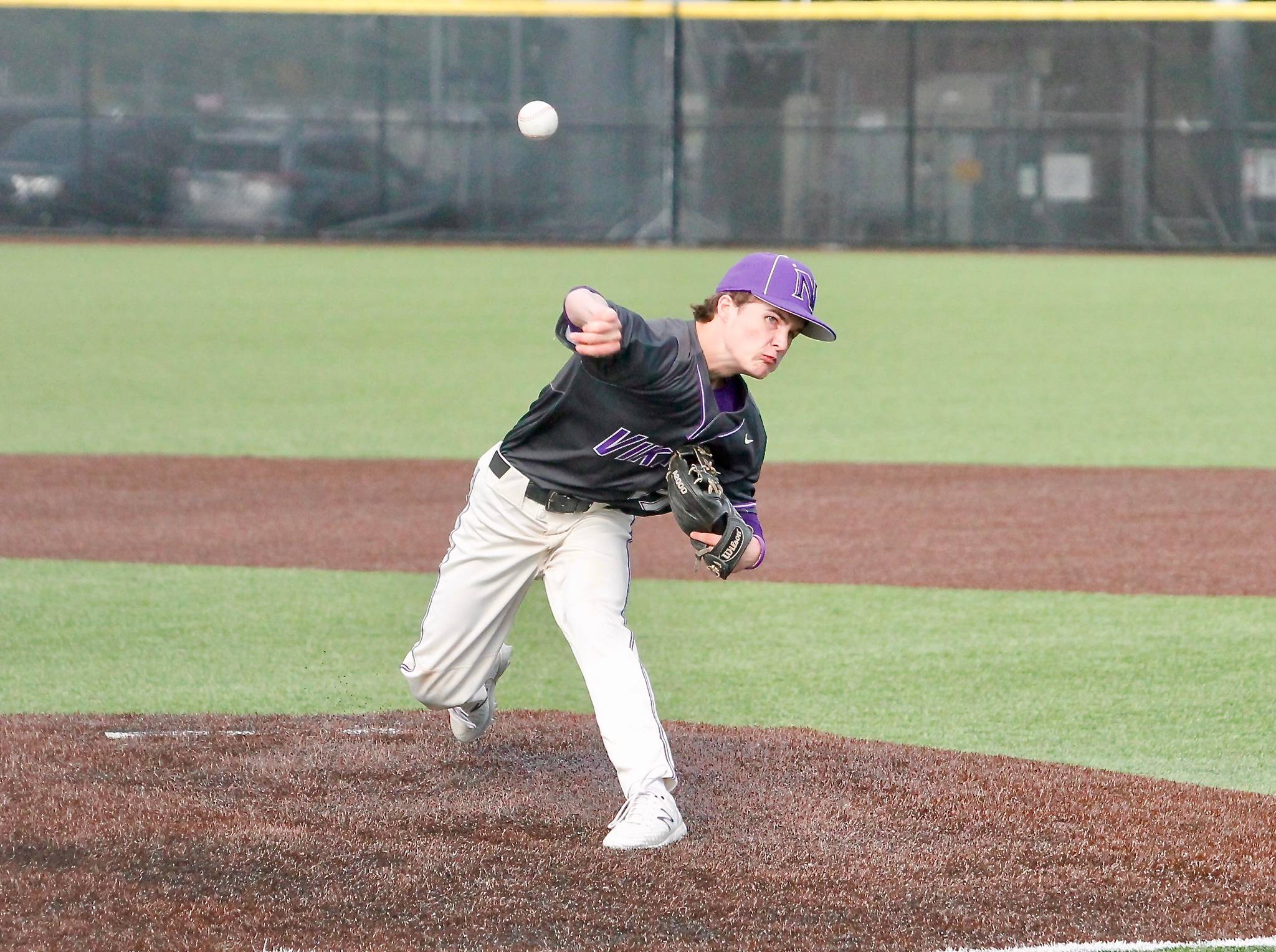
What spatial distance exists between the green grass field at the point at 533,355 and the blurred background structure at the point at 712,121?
1144 millimetres

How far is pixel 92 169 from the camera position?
73.7 feet

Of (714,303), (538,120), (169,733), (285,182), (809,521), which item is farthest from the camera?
(285,182)

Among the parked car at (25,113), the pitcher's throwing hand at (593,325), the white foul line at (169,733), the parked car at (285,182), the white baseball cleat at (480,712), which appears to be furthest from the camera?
the parked car at (285,182)

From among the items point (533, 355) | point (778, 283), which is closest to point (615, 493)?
point (778, 283)

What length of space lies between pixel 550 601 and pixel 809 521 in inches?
171

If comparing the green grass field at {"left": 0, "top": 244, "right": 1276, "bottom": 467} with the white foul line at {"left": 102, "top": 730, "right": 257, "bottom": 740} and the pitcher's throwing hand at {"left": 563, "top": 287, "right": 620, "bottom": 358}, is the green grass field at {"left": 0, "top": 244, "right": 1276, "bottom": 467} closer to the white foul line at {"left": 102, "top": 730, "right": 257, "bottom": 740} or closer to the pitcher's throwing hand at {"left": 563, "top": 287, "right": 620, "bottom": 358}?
the white foul line at {"left": 102, "top": 730, "right": 257, "bottom": 740}

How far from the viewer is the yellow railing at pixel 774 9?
22984mm

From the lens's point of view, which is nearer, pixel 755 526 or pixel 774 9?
pixel 755 526

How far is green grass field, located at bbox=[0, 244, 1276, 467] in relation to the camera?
10734 millimetres

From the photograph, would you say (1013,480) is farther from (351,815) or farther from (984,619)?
(351,815)

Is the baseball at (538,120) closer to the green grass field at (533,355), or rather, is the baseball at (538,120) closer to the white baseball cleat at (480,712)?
the white baseball cleat at (480,712)

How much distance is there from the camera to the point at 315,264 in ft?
68.2

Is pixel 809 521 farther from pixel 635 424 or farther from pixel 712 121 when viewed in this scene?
pixel 712 121

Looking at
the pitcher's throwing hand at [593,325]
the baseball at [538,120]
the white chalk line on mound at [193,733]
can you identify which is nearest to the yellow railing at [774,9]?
the baseball at [538,120]
